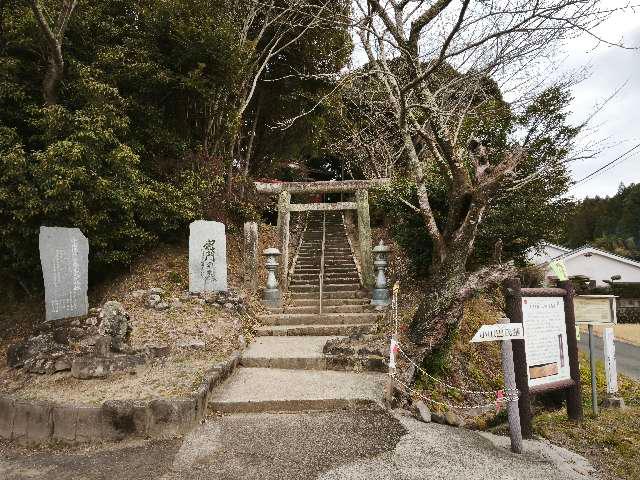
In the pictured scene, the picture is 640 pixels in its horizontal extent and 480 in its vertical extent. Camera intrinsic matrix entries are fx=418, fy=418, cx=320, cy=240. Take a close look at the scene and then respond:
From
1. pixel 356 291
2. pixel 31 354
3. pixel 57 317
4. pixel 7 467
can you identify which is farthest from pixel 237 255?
pixel 7 467

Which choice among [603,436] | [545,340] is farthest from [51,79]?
[603,436]

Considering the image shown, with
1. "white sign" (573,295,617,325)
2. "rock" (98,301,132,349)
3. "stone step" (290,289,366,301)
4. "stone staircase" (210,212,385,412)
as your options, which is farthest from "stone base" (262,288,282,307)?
"white sign" (573,295,617,325)

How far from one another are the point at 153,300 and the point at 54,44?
17.7 ft

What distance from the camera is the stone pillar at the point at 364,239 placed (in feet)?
31.4

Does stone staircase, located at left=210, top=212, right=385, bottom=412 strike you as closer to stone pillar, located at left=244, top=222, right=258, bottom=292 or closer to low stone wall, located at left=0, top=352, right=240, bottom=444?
low stone wall, located at left=0, top=352, right=240, bottom=444

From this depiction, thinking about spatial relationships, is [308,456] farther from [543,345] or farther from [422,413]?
[543,345]

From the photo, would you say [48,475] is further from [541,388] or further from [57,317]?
[541,388]

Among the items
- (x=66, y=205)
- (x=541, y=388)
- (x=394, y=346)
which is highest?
(x=66, y=205)

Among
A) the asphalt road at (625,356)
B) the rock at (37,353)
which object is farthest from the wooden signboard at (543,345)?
the asphalt road at (625,356)

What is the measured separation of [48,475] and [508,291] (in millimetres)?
4245

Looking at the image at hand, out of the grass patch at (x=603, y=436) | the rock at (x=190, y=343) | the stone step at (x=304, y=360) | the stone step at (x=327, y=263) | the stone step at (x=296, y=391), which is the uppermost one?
the stone step at (x=327, y=263)

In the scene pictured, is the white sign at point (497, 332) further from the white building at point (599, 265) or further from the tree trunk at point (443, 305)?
the white building at point (599, 265)

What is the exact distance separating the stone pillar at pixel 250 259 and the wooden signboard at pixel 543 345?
19.5 ft

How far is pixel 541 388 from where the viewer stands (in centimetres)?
417
